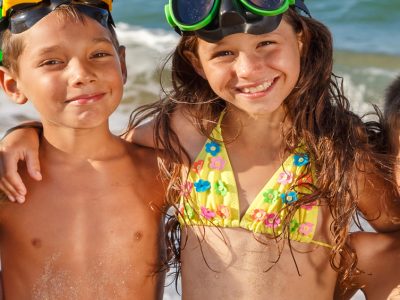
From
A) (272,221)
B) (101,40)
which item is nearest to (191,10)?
(101,40)

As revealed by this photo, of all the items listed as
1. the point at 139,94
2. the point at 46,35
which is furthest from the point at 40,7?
the point at 139,94

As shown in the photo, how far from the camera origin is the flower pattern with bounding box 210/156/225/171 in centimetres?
359

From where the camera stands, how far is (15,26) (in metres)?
3.41

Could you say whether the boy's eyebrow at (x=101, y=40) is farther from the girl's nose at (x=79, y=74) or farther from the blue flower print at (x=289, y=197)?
the blue flower print at (x=289, y=197)

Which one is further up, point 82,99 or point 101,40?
point 101,40

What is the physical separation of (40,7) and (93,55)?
311 mm

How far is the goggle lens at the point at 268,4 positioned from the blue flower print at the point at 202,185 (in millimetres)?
870

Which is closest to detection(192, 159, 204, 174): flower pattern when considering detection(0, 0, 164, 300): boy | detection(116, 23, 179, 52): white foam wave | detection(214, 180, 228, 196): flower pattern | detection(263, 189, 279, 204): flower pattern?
detection(214, 180, 228, 196): flower pattern

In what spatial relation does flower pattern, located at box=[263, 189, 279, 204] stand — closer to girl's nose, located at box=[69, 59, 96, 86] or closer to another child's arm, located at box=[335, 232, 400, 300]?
another child's arm, located at box=[335, 232, 400, 300]

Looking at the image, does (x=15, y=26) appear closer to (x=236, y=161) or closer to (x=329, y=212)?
(x=236, y=161)

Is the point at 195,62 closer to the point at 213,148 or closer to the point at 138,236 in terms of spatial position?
the point at 213,148

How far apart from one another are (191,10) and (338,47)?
619cm

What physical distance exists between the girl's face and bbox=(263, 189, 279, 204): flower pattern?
14.7 inches

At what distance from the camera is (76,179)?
3.59 meters
